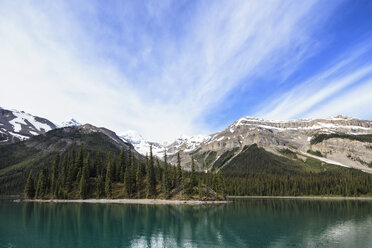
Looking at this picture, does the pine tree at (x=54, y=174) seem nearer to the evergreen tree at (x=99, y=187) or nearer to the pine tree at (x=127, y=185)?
the evergreen tree at (x=99, y=187)

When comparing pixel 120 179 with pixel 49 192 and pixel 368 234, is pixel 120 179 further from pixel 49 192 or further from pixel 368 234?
pixel 368 234

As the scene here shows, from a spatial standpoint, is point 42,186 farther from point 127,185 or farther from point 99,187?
point 127,185

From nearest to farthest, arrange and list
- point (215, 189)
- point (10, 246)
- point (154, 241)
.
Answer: point (10, 246), point (154, 241), point (215, 189)

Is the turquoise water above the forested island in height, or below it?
below

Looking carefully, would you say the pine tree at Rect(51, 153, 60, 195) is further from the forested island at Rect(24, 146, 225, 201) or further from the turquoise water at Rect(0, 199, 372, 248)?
the turquoise water at Rect(0, 199, 372, 248)

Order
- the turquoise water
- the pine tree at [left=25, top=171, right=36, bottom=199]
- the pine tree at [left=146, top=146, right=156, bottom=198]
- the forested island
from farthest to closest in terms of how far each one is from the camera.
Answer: the pine tree at [left=25, top=171, right=36, bottom=199]
the pine tree at [left=146, top=146, right=156, bottom=198]
the forested island
the turquoise water

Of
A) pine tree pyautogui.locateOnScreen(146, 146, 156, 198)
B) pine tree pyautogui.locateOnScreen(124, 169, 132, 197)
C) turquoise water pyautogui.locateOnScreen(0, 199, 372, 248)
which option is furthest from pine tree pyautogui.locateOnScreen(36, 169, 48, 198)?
turquoise water pyautogui.locateOnScreen(0, 199, 372, 248)

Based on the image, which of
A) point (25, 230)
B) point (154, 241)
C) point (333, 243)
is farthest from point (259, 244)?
point (25, 230)

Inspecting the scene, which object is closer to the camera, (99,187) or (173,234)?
(173,234)

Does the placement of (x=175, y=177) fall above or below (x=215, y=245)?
above

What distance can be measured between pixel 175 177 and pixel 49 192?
7345 centimetres

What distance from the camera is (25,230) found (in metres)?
60.1

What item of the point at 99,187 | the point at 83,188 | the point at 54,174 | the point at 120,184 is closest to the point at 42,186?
the point at 54,174

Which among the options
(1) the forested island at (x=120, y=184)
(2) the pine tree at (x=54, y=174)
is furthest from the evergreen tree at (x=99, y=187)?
(2) the pine tree at (x=54, y=174)
